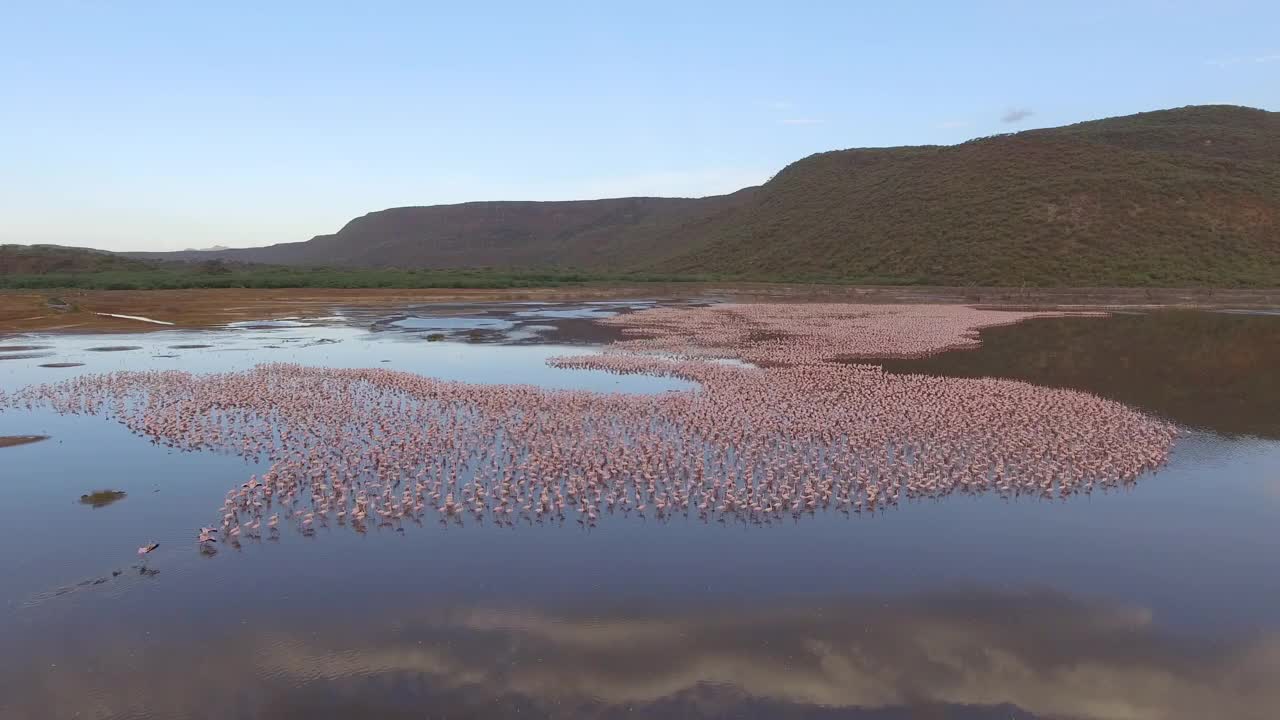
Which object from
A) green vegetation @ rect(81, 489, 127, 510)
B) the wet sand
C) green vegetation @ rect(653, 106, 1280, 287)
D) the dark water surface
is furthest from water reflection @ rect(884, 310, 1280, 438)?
green vegetation @ rect(653, 106, 1280, 287)

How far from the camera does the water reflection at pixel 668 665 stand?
8031 mm

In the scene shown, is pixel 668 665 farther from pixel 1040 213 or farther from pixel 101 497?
pixel 1040 213

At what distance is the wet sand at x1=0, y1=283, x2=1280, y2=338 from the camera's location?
2172 inches

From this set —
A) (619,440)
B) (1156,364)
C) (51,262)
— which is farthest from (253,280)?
(1156,364)

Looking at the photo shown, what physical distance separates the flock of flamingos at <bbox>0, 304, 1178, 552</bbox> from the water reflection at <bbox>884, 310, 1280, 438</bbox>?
2379mm

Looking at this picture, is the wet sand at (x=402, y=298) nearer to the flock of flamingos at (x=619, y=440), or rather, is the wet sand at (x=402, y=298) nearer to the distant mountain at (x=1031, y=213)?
the distant mountain at (x=1031, y=213)

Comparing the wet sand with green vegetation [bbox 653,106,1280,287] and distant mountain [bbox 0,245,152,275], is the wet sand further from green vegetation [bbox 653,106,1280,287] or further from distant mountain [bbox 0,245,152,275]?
distant mountain [bbox 0,245,152,275]

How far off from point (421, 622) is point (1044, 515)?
10629 millimetres

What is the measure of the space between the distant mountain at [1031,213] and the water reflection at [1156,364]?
46.8m

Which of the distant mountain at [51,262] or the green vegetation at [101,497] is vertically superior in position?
the distant mountain at [51,262]

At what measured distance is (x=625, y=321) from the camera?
5234 cm

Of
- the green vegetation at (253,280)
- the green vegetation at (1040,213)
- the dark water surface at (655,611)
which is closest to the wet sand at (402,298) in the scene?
the green vegetation at (253,280)

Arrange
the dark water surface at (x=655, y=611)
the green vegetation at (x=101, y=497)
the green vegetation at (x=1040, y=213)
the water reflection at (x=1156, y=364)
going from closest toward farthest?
the dark water surface at (x=655, y=611) < the green vegetation at (x=101, y=497) < the water reflection at (x=1156, y=364) < the green vegetation at (x=1040, y=213)

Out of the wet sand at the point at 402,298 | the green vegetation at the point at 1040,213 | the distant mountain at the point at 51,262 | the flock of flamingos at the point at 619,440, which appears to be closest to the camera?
the flock of flamingos at the point at 619,440
